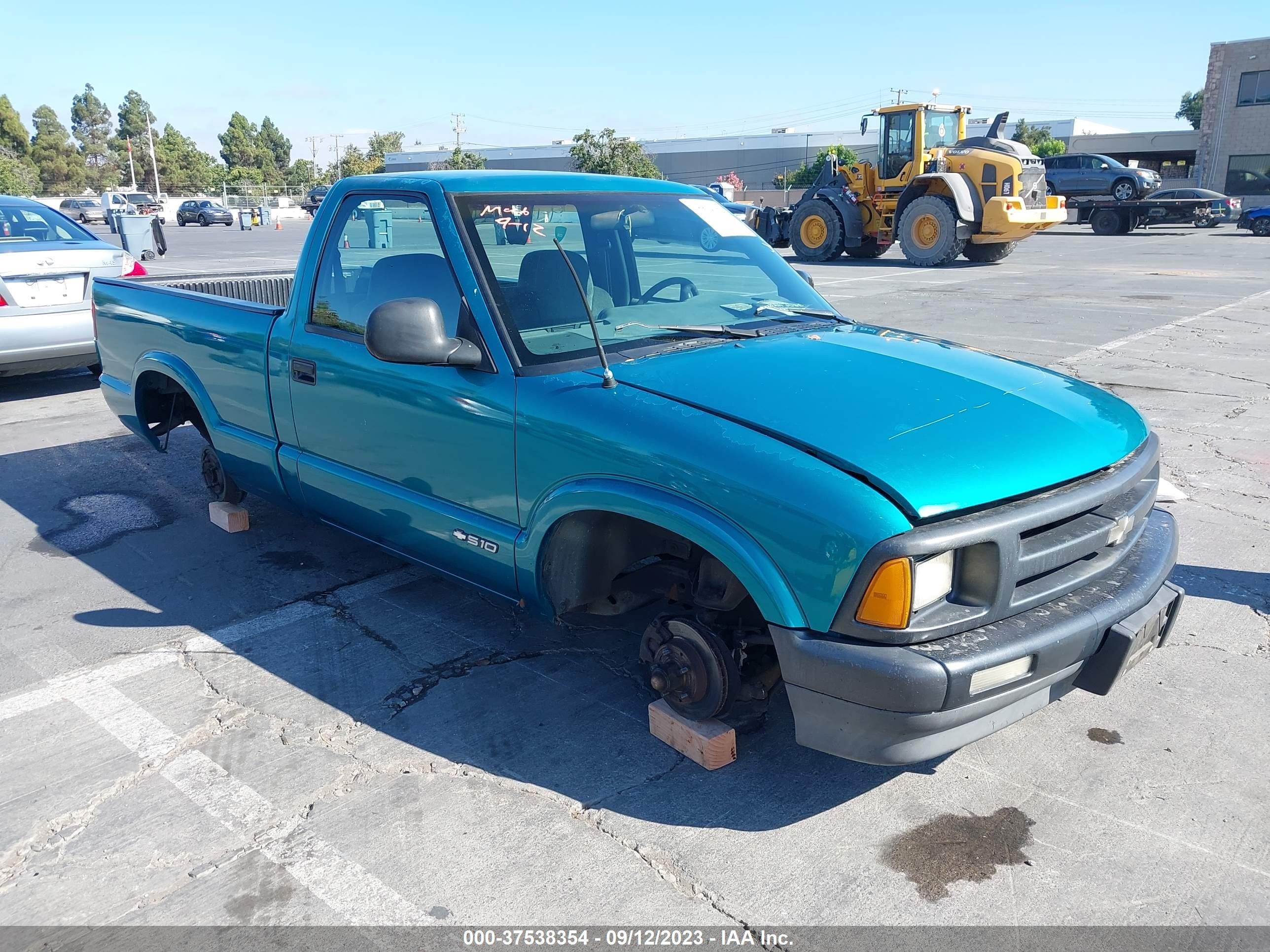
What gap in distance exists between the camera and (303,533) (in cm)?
538

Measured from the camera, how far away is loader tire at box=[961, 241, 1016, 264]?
22.5 meters

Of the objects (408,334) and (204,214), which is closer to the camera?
(408,334)

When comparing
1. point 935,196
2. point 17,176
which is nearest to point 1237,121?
point 935,196

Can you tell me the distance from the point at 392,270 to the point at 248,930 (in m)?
2.39

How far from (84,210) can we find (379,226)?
60865 millimetres

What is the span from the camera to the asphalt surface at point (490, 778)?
8.60 feet

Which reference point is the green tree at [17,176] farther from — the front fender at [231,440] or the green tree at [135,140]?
the front fender at [231,440]

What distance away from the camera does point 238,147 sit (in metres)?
120

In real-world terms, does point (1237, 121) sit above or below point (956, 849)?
above

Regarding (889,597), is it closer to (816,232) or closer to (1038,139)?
(816,232)

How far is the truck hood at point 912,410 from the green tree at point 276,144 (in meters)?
140

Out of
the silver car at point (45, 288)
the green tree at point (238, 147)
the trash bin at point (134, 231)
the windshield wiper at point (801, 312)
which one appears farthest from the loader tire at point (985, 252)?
the green tree at point (238, 147)

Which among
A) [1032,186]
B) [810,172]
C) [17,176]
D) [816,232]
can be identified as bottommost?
[816,232]

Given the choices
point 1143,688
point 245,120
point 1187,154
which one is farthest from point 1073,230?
point 245,120
